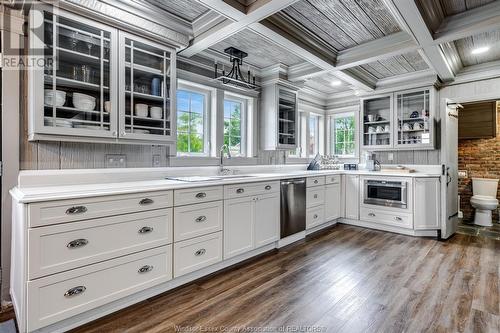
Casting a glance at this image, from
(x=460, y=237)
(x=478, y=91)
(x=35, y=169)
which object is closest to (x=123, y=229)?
(x=35, y=169)

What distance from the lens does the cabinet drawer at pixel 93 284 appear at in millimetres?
1611

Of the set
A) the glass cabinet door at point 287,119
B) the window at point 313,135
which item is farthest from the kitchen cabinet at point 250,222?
the window at point 313,135

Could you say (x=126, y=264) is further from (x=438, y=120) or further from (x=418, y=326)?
(x=438, y=120)

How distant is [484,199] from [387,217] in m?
1.94

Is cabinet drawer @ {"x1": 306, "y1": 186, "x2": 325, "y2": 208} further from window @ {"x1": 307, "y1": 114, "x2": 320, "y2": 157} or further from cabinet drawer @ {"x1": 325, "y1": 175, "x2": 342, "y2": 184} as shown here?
window @ {"x1": 307, "y1": 114, "x2": 320, "y2": 157}

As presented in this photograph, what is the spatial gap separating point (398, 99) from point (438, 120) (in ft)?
2.27

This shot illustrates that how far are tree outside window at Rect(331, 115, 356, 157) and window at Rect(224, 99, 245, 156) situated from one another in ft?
8.31

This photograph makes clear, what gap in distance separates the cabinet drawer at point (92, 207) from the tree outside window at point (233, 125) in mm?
1725

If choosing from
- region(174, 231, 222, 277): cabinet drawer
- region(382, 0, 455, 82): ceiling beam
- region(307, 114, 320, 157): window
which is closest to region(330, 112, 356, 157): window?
region(307, 114, 320, 157): window

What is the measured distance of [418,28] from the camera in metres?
2.46

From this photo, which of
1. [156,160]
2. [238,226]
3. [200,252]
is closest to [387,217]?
[238,226]

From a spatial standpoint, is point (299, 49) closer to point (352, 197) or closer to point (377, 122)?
point (377, 122)

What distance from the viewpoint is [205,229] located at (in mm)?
2498
